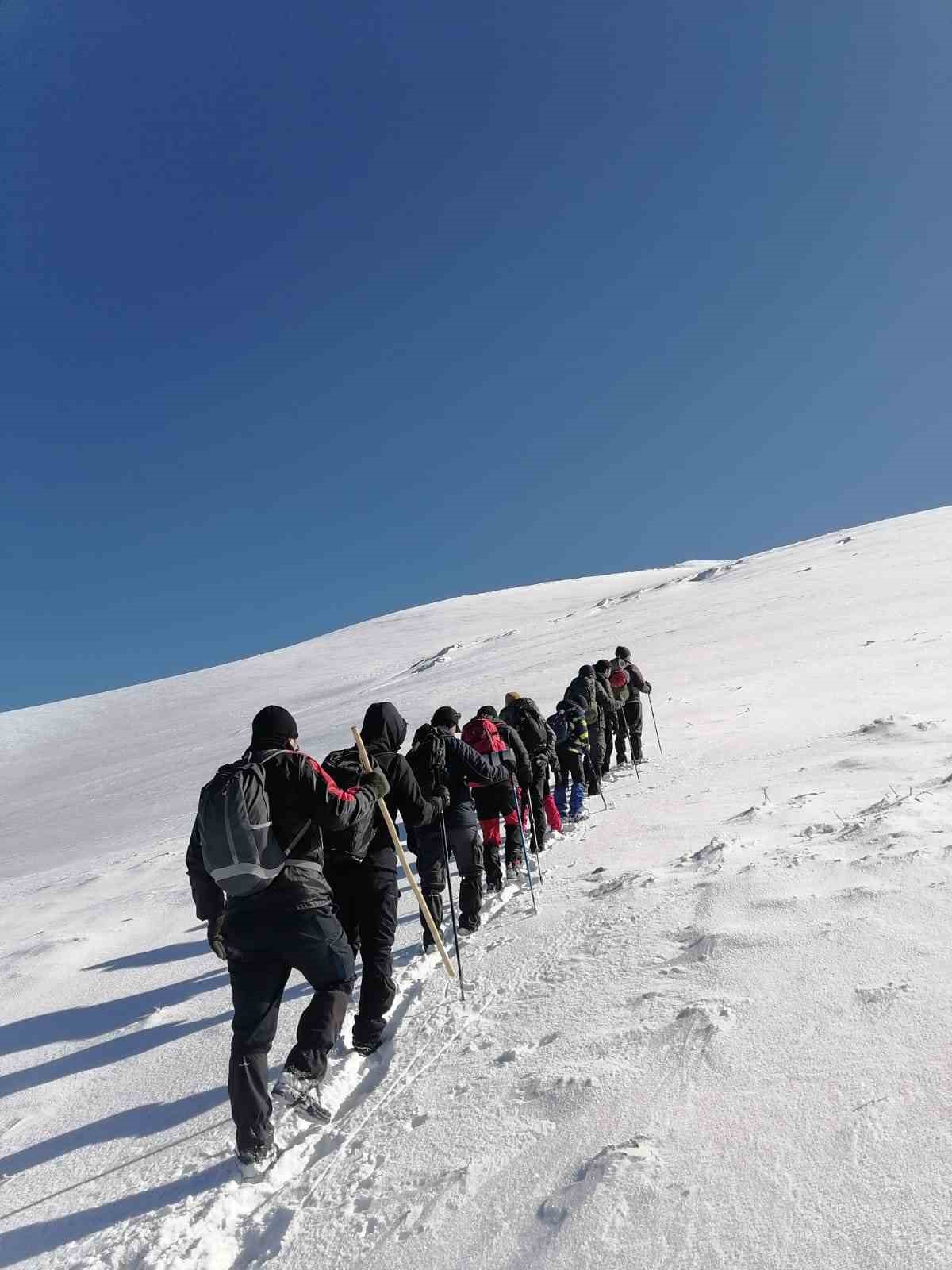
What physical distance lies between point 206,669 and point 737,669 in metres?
47.0

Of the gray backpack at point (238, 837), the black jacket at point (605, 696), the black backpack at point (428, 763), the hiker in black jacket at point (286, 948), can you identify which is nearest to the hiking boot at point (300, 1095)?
the hiker in black jacket at point (286, 948)

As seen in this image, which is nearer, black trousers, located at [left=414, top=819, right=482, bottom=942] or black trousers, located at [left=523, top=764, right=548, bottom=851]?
black trousers, located at [left=414, top=819, right=482, bottom=942]

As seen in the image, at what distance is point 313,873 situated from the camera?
13.2ft

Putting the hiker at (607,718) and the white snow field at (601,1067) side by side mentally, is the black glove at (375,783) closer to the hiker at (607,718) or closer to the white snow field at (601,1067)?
the white snow field at (601,1067)

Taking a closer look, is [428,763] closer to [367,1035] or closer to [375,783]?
[375,783]

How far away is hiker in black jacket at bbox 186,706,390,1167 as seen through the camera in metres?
3.64

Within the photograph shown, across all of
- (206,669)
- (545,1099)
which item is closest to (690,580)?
(206,669)

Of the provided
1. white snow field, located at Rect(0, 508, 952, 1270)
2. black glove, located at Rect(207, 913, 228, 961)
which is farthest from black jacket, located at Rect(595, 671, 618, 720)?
black glove, located at Rect(207, 913, 228, 961)

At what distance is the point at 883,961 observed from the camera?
3.77m

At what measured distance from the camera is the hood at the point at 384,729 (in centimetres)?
553

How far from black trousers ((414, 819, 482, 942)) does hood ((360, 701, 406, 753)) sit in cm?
101

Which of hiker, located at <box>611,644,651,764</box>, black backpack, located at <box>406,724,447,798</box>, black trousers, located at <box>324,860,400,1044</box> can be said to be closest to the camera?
black trousers, located at <box>324,860,400,1044</box>

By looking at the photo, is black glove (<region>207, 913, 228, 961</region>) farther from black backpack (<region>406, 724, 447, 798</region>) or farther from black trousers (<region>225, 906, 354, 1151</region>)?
black backpack (<region>406, 724, 447, 798</region>)

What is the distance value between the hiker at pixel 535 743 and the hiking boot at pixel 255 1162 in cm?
534
